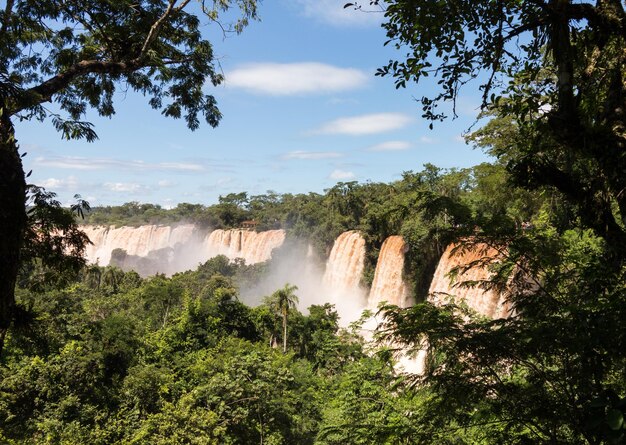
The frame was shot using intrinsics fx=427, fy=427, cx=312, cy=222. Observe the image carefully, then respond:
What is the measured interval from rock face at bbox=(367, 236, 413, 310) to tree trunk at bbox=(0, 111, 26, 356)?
21.6 meters

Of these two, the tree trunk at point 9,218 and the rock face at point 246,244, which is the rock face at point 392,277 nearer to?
the tree trunk at point 9,218

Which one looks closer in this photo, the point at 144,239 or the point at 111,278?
the point at 111,278

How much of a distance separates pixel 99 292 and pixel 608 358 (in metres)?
38.7

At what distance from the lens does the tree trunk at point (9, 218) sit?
3.05 metres

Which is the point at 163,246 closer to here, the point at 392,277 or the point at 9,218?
the point at 392,277

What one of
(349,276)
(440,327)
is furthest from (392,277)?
(440,327)

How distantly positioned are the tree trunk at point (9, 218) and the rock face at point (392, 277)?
21.6 meters

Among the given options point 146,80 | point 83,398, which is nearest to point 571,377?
point 146,80

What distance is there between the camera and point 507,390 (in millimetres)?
2832

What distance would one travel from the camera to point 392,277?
24062 mm

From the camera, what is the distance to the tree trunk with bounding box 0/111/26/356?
3.05 m

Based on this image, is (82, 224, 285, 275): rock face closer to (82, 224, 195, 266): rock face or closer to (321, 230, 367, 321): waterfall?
(82, 224, 195, 266): rock face

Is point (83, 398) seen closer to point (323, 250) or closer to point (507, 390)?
point (507, 390)

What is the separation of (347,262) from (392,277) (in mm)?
7216
